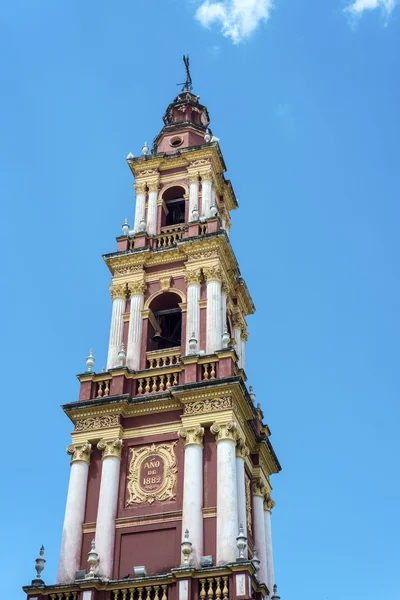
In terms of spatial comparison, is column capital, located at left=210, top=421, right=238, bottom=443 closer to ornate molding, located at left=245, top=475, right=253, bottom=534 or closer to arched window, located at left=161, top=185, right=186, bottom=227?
ornate molding, located at left=245, top=475, right=253, bottom=534

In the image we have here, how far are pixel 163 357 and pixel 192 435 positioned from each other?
3752mm

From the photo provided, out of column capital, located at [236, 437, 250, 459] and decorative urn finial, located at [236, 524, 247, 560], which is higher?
column capital, located at [236, 437, 250, 459]

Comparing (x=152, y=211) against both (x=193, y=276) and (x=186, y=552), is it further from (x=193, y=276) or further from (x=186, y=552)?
(x=186, y=552)

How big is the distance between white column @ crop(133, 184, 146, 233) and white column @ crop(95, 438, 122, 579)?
9.17 m

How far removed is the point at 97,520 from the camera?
23.0 metres

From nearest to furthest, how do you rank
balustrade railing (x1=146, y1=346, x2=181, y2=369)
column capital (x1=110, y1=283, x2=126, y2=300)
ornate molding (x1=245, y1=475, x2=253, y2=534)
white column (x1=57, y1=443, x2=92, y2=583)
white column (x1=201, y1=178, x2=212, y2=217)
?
white column (x1=57, y1=443, x2=92, y2=583) < ornate molding (x1=245, y1=475, x2=253, y2=534) < balustrade railing (x1=146, y1=346, x2=181, y2=369) < column capital (x1=110, y1=283, x2=126, y2=300) < white column (x1=201, y1=178, x2=212, y2=217)

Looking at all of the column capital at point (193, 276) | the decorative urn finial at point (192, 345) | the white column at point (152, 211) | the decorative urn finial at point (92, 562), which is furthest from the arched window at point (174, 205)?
the decorative urn finial at point (92, 562)

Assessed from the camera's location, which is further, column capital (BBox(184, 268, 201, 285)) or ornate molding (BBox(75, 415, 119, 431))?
column capital (BBox(184, 268, 201, 285))

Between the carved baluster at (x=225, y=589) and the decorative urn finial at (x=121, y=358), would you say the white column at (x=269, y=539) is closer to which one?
the carved baluster at (x=225, y=589)

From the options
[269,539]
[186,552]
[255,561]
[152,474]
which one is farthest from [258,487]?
[186,552]

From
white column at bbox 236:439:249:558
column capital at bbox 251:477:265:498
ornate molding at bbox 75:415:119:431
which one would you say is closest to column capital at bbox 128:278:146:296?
ornate molding at bbox 75:415:119:431

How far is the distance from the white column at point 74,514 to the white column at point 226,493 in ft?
12.6

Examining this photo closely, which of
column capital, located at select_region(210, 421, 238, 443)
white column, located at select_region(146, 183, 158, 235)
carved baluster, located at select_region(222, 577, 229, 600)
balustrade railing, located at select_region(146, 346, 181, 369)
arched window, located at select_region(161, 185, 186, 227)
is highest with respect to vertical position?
arched window, located at select_region(161, 185, 186, 227)

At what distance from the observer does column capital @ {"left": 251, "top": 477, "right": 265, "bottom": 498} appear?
1026 inches
